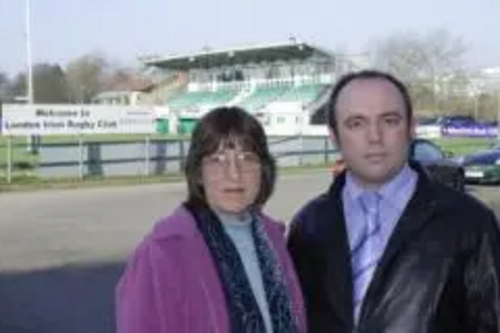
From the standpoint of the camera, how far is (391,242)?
2807 millimetres

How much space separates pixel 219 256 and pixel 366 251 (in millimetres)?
411

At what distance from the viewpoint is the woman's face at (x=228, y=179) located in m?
2.96

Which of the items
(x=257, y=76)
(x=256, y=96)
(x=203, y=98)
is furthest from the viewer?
(x=203, y=98)

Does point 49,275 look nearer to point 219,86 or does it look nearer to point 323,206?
point 323,206

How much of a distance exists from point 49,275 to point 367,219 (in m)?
10.00

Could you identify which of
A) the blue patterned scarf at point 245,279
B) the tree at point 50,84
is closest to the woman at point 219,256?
A: the blue patterned scarf at point 245,279

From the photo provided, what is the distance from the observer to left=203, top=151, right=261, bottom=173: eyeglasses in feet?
9.70

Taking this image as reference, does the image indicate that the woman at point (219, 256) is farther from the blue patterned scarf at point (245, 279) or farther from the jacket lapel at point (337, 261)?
the jacket lapel at point (337, 261)

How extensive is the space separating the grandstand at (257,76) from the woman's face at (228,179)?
2803 inches

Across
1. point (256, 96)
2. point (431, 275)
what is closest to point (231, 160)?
point (431, 275)

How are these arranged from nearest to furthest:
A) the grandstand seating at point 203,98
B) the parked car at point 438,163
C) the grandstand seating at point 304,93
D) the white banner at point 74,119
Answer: the parked car at point 438,163 → the white banner at point 74,119 → the grandstand seating at point 304,93 → the grandstand seating at point 203,98

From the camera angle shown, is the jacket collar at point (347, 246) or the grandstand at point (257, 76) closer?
the jacket collar at point (347, 246)

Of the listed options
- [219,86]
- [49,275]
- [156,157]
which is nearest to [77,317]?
[49,275]

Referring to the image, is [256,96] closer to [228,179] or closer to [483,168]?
[483,168]
